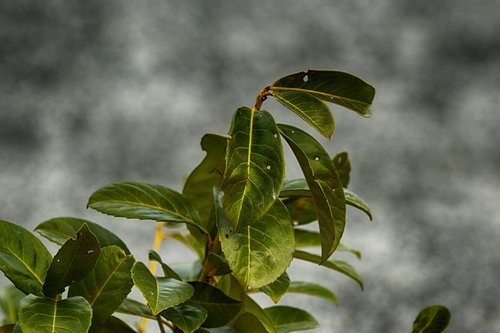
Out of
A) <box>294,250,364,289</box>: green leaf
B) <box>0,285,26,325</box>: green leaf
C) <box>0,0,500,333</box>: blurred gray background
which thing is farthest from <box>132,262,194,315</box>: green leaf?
<box>0,0,500,333</box>: blurred gray background

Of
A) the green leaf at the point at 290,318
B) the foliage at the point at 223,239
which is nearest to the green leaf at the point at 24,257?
the foliage at the point at 223,239

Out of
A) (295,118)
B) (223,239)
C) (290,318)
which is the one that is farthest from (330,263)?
(295,118)

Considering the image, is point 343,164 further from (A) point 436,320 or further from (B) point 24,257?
(B) point 24,257

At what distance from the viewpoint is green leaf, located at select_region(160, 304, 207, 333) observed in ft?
1.44

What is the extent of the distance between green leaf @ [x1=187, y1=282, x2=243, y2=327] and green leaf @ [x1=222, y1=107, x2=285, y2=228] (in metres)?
0.08

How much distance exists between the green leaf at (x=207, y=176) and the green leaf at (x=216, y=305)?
75 millimetres

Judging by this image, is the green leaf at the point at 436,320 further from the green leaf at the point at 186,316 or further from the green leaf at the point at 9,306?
the green leaf at the point at 9,306

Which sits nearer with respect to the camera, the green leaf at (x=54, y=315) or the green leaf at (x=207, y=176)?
the green leaf at (x=54, y=315)

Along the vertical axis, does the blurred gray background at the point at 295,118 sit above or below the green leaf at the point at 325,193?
above

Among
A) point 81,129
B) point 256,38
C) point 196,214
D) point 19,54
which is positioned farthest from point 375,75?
point 196,214

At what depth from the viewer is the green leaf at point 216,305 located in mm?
482

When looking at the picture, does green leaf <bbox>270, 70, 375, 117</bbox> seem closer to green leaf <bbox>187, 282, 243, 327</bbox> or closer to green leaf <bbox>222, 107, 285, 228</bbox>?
green leaf <bbox>222, 107, 285, 228</bbox>

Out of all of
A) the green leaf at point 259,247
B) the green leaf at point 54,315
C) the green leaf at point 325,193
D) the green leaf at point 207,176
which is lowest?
the green leaf at point 54,315

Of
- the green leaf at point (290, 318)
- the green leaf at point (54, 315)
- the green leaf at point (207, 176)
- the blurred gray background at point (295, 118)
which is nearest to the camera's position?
the green leaf at point (54, 315)
